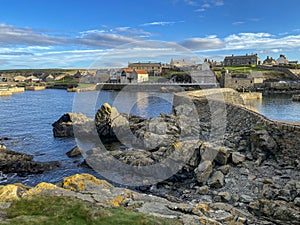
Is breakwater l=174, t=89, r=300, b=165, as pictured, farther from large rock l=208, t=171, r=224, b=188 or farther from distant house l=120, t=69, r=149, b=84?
distant house l=120, t=69, r=149, b=84

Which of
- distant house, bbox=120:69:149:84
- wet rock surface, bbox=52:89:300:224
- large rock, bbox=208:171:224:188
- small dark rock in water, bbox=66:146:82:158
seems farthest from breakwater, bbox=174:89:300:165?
distant house, bbox=120:69:149:84

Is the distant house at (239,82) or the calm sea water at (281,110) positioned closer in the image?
the calm sea water at (281,110)

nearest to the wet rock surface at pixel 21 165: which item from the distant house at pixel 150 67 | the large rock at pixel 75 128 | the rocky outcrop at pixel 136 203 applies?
the rocky outcrop at pixel 136 203

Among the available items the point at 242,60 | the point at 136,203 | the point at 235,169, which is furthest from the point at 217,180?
the point at 242,60

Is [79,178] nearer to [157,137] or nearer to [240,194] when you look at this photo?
[240,194]

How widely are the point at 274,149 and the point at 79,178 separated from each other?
13.0m

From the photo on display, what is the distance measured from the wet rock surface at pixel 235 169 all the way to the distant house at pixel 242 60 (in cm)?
13090

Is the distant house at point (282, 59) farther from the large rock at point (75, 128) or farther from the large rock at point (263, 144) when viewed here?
the large rock at point (263, 144)

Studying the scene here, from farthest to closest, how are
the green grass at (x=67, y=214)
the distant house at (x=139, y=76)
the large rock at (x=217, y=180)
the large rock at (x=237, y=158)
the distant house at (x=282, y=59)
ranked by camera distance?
A: the distant house at (x=282, y=59)
the distant house at (x=139, y=76)
the large rock at (x=237, y=158)
the large rock at (x=217, y=180)
the green grass at (x=67, y=214)

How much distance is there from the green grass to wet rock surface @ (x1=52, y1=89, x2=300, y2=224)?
1615 mm

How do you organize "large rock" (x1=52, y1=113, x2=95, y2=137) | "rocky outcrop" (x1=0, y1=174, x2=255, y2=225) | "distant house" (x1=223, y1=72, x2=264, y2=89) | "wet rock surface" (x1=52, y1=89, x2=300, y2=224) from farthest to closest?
"distant house" (x1=223, y1=72, x2=264, y2=89) → "large rock" (x1=52, y1=113, x2=95, y2=137) → "wet rock surface" (x1=52, y1=89, x2=300, y2=224) → "rocky outcrop" (x1=0, y1=174, x2=255, y2=225)

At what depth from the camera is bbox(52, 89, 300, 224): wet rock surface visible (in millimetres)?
13062

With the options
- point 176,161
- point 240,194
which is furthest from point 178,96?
point 240,194

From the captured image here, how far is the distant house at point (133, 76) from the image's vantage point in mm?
121438
